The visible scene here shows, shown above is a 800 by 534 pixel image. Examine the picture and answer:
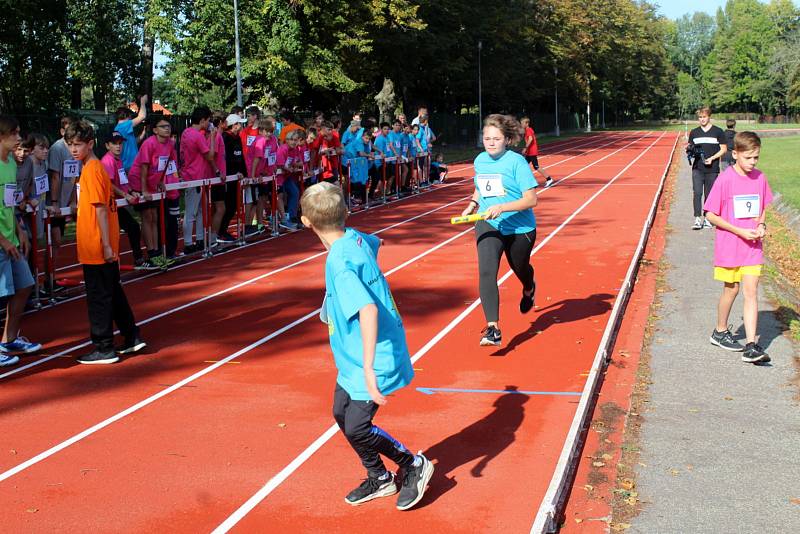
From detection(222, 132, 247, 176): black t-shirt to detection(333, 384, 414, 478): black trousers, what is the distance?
1066cm

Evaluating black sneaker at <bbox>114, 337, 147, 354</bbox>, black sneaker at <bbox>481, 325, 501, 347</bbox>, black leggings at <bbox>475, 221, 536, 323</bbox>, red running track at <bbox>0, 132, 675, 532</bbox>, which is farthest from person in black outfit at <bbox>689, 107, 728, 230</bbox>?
black sneaker at <bbox>114, 337, 147, 354</bbox>

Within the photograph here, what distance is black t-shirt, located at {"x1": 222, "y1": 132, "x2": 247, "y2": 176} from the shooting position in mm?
15172

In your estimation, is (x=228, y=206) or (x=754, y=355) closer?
(x=754, y=355)

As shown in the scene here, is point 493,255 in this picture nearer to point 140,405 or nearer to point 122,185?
point 140,405

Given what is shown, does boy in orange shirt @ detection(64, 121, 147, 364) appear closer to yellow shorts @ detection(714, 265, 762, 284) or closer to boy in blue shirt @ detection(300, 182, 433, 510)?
boy in blue shirt @ detection(300, 182, 433, 510)

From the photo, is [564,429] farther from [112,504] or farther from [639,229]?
[639,229]

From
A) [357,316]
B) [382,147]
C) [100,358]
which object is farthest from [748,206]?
[382,147]

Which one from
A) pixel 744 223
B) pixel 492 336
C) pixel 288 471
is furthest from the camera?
pixel 492 336

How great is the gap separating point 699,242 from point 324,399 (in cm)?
962

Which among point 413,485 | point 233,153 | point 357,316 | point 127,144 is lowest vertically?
point 413,485

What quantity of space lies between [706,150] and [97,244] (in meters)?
10.9

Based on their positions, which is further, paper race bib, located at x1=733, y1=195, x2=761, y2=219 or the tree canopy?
the tree canopy

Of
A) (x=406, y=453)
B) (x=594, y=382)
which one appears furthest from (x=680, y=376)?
(x=406, y=453)

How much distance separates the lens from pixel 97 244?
811cm
